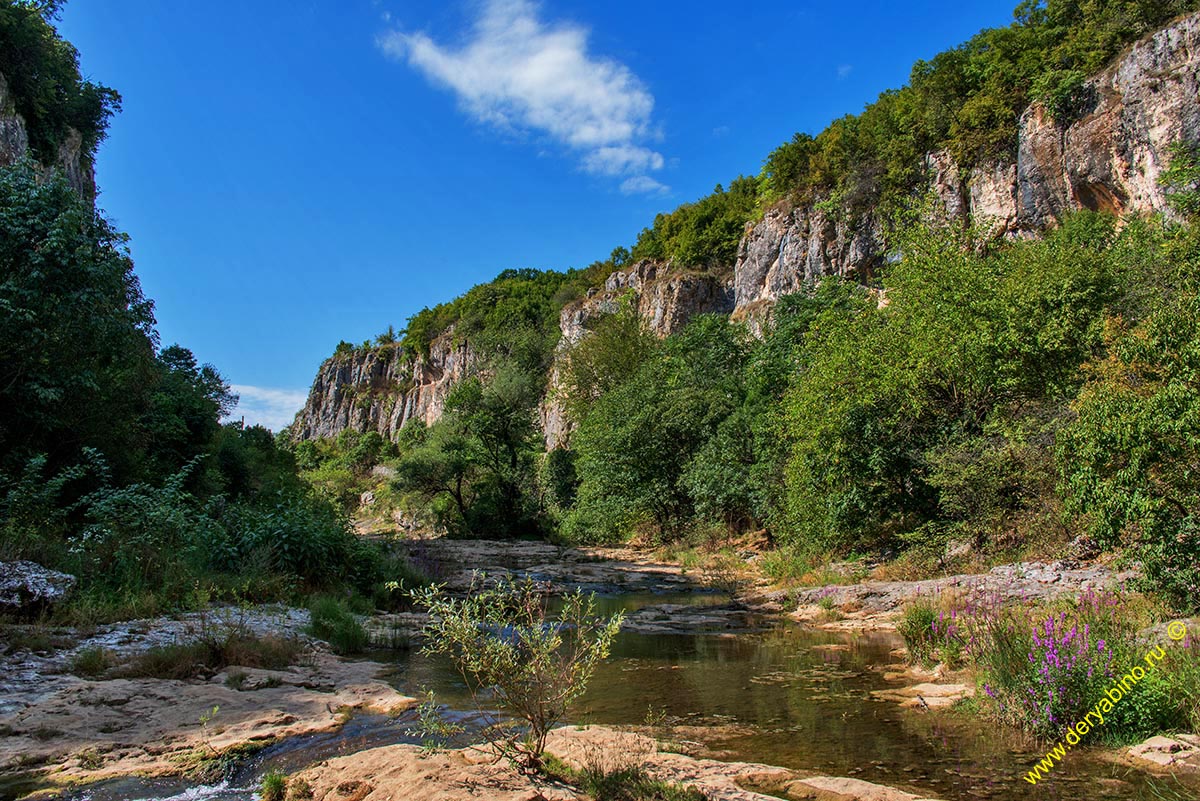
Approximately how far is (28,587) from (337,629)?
3.60m

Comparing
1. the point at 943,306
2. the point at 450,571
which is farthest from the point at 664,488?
the point at 943,306

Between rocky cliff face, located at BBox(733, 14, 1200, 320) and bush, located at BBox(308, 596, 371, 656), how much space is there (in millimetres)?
22178

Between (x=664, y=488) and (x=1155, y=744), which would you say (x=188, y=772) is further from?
(x=664, y=488)

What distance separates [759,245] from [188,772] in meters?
45.0

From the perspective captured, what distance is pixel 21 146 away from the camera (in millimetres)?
19672

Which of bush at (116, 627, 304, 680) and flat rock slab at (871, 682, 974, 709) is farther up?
bush at (116, 627, 304, 680)

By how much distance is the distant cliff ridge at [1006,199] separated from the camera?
77.9 feet

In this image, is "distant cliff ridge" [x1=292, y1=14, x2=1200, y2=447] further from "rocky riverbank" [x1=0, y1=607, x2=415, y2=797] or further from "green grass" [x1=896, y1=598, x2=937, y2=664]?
"green grass" [x1=896, y1=598, x2=937, y2=664]

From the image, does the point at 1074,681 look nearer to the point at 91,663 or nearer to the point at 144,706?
the point at 144,706

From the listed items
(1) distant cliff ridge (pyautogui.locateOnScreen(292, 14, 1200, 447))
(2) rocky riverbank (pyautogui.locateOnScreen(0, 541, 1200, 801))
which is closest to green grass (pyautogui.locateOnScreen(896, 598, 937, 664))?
(2) rocky riverbank (pyautogui.locateOnScreen(0, 541, 1200, 801))

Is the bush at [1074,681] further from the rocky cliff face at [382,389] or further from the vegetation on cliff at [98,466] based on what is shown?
the rocky cliff face at [382,389]

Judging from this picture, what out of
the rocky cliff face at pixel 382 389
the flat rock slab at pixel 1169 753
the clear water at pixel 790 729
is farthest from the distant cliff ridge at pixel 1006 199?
the rocky cliff face at pixel 382 389

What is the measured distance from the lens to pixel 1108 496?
26.5 ft

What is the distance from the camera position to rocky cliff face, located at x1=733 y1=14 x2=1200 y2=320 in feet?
76.9
